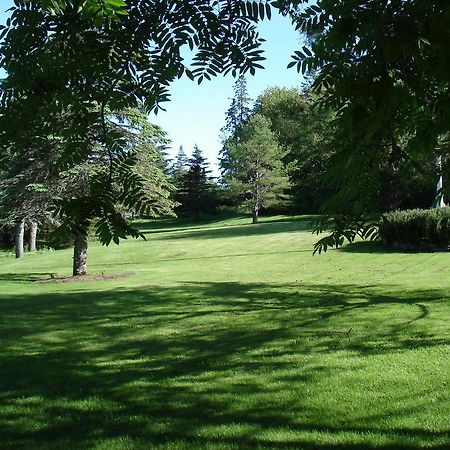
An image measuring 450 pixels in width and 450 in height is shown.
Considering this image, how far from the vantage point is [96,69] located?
2.71m

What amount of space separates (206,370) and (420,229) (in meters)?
14.0

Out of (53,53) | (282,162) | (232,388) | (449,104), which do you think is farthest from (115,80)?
(282,162)

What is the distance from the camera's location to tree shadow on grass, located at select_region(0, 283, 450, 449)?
4348 millimetres

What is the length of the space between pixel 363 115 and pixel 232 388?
384cm

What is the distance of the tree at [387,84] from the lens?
2.09 meters

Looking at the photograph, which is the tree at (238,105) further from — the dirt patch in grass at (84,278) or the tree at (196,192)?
the tree at (196,192)

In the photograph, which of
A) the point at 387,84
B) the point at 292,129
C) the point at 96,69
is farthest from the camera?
the point at 292,129

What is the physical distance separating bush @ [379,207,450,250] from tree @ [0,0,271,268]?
15581 millimetres

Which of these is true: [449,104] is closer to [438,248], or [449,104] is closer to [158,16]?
[158,16]

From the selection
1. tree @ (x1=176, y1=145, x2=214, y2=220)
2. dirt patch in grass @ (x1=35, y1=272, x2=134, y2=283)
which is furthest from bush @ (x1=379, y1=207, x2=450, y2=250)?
tree @ (x1=176, y1=145, x2=214, y2=220)

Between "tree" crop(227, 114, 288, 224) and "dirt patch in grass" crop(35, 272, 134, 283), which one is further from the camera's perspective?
"tree" crop(227, 114, 288, 224)

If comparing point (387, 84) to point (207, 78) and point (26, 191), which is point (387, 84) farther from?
point (26, 191)

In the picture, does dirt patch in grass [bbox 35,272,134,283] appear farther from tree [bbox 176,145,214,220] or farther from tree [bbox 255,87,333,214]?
tree [bbox 176,145,214,220]

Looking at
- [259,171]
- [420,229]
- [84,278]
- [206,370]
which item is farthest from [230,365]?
[259,171]
